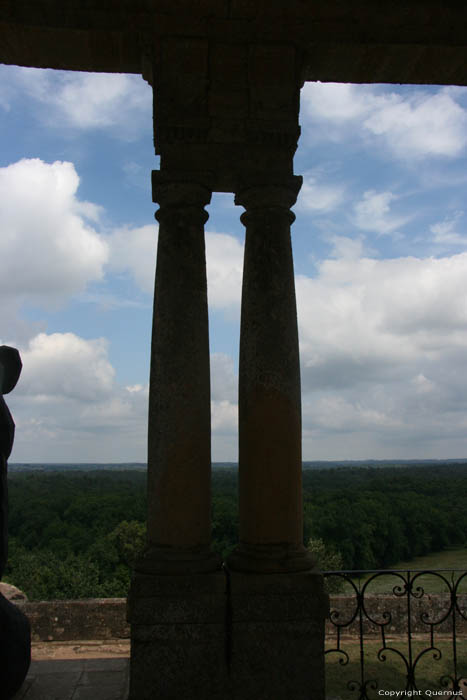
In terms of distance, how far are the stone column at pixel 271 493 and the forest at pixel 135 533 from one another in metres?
45.1

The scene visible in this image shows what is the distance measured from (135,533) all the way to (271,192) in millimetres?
57359

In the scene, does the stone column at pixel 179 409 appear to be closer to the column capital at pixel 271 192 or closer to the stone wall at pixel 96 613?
the column capital at pixel 271 192

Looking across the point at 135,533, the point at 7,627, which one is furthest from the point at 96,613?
the point at 135,533

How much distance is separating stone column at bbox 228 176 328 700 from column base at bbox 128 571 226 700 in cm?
22

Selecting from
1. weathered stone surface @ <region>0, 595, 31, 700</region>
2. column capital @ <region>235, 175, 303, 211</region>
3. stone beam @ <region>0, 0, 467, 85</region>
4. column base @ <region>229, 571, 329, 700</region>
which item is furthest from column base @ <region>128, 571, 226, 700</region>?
stone beam @ <region>0, 0, 467, 85</region>

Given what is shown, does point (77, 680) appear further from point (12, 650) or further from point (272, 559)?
point (272, 559)

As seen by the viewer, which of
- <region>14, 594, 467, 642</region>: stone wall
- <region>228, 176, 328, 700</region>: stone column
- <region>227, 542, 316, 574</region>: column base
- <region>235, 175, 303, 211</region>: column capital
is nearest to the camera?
<region>228, 176, 328, 700</region>: stone column

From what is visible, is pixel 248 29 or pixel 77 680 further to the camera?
pixel 248 29

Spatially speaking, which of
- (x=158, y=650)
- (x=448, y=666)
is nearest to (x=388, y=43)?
(x=158, y=650)

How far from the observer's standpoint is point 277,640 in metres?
6.32

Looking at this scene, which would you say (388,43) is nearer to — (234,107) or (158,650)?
(234,107)

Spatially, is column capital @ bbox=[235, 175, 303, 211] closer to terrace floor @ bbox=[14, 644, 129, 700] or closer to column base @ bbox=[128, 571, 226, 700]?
column base @ bbox=[128, 571, 226, 700]

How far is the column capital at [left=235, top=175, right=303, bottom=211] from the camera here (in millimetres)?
7309

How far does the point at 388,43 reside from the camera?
7465 mm
